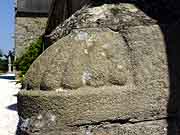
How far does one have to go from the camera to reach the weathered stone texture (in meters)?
25.1

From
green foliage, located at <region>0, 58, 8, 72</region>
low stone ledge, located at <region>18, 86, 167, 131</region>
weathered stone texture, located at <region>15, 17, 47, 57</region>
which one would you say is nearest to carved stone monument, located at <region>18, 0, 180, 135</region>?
low stone ledge, located at <region>18, 86, 167, 131</region>

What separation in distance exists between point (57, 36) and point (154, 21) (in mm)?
491

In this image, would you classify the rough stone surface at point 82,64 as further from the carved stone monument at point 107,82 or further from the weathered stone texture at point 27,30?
the weathered stone texture at point 27,30

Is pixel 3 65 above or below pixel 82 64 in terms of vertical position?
below

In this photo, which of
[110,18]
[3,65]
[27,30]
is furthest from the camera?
[3,65]

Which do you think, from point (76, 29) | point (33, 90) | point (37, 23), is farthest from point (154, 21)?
point (37, 23)

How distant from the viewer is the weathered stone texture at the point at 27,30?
987 inches

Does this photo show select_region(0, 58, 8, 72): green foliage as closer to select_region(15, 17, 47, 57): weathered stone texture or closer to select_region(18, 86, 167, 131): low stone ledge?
select_region(15, 17, 47, 57): weathered stone texture

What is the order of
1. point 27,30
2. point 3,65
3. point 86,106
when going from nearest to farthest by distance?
point 86,106, point 27,30, point 3,65

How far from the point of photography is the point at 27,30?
25469mm

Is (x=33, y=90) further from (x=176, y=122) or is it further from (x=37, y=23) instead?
(x=37, y=23)

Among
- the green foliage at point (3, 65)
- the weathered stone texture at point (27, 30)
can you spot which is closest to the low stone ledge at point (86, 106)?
the weathered stone texture at point (27, 30)

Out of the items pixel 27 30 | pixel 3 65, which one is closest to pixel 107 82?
pixel 27 30

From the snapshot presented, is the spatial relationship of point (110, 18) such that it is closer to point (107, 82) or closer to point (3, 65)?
point (107, 82)
